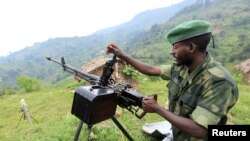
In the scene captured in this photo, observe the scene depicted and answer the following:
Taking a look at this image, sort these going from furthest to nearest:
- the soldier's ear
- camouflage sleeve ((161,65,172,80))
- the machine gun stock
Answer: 1. camouflage sleeve ((161,65,172,80))
2. the machine gun stock
3. the soldier's ear

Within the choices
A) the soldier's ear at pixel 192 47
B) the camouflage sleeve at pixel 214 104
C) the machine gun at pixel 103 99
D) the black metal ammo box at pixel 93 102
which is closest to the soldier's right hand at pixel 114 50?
the machine gun at pixel 103 99

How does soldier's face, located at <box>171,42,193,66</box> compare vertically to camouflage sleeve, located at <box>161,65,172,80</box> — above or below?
above

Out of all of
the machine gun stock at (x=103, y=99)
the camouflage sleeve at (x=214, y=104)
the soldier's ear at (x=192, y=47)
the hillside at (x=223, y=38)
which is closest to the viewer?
the camouflage sleeve at (x=214, y=104)

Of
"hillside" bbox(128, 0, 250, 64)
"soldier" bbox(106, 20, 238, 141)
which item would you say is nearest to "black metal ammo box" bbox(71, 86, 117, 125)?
"soldier" bbox(106, 20, 238, 141)

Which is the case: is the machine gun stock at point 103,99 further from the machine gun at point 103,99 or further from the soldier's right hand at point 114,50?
the soldier's right hand at point 114,50

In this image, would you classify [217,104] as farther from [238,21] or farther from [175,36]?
[238,21]

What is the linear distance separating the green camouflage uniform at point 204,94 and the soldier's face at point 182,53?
0.18 metres

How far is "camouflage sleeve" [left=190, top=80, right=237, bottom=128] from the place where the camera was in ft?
11.4

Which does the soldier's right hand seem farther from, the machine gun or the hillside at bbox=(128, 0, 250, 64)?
the hillside at bbox=(128, 0, 250, 64)

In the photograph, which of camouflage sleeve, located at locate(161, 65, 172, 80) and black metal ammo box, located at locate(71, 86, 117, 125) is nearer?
black metal ammo box, located at locate(71, 86, 117, 125)

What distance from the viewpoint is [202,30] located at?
3666 mm

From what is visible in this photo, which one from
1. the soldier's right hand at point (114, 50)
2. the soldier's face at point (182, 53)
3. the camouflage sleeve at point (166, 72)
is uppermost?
the soldier's face at point (182, 53)

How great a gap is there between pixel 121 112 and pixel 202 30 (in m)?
5.39

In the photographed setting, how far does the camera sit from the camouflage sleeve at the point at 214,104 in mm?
3469
